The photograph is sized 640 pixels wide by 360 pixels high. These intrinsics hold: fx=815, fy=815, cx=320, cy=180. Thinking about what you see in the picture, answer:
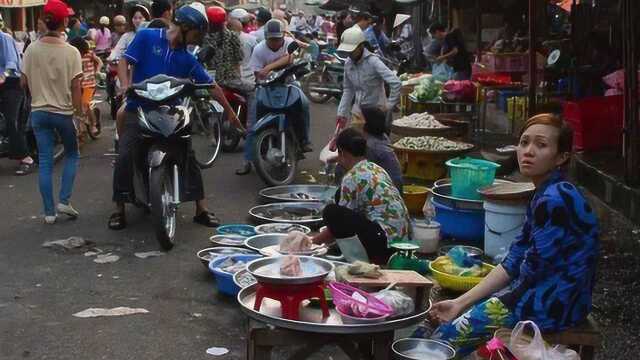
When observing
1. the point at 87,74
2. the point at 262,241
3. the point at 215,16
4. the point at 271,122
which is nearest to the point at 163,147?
the point at 262,241

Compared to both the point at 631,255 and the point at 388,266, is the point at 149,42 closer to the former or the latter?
the point at 388,266

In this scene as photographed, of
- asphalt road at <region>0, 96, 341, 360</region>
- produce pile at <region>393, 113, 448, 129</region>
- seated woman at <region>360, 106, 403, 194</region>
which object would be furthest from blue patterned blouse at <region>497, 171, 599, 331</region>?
produce pile at <region>393, 113, 448, 129</region>

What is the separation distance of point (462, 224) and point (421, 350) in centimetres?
332

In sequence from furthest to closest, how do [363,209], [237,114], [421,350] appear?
[237,114], [363,209], [421,350]

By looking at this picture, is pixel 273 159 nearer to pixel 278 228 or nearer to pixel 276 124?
pixel 276 124

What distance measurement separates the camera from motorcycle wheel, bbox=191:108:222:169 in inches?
424

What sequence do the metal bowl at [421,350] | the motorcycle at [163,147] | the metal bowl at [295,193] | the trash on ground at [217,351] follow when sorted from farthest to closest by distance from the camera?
the metal bowl at [295,193] → the motorcycle at [163,147] → the trash on ground at [217,351] → the metal bowl at [421,350]

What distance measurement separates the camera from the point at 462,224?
23.2 feet

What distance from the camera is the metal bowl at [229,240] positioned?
20.9 ft

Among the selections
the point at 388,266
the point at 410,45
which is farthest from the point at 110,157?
the point at 410,45

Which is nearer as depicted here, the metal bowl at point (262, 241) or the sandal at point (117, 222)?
the metal bowl at point (262, 241)

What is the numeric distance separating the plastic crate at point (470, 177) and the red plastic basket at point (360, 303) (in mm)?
3506

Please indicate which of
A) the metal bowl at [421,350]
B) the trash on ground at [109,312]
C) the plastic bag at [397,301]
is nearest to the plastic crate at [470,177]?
the trash on ground at [109,312]

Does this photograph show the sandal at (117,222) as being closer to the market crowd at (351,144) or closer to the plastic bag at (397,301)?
the market crowd at (351,144)
